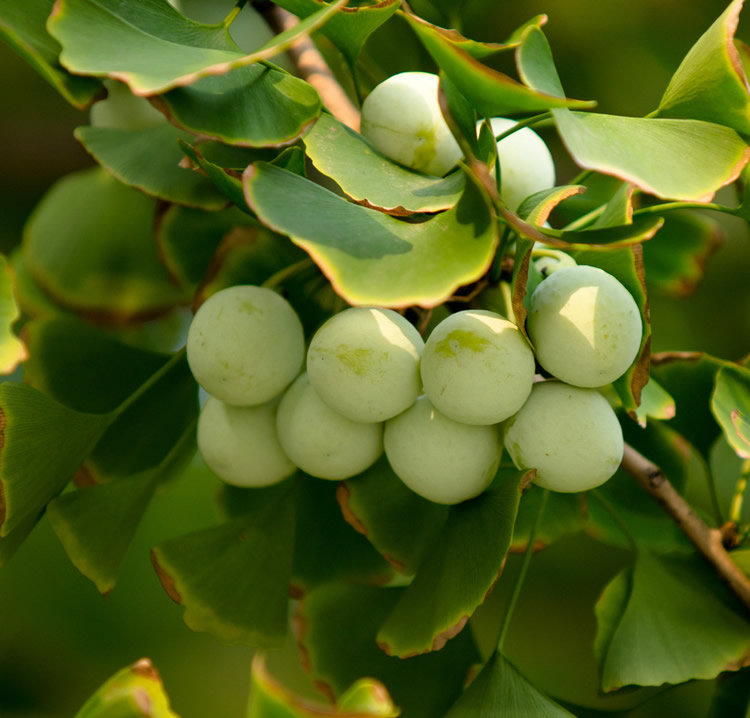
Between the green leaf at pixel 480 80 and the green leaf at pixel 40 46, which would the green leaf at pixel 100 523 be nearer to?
the green leaf at pixel 40 46

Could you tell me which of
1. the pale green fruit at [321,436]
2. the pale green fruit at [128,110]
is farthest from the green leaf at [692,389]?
the pale green fruit at [128,110]

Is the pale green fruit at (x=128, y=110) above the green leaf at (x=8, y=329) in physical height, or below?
below

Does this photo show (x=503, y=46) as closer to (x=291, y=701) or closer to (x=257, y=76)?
(x=257, y=76)

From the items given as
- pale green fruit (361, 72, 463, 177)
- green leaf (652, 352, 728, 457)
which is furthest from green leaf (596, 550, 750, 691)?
pale green fruit (361, 72, 463, 177)

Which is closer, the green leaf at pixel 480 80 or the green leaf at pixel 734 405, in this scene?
the green leaf at pixel 480 80

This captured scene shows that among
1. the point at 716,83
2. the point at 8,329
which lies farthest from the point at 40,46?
the point at 716,83

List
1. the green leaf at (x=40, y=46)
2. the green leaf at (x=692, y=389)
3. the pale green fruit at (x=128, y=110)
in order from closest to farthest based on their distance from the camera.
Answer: the green leaf at (x=40, y=46), the green leaf at (x=692, y=389), the pale green fruit at (x=128, y=110)

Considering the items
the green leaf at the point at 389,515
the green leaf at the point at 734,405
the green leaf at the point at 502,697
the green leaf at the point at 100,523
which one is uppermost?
the green leaf at the point at 100,523

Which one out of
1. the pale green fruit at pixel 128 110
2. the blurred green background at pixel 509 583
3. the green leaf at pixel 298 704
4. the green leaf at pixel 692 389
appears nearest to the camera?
the green leaf at pixel 298 704
